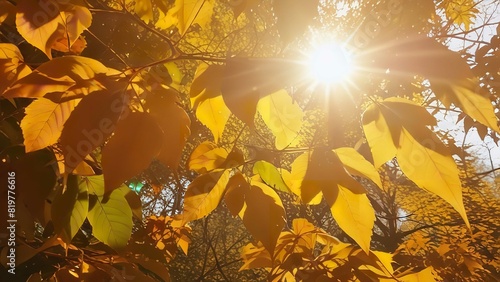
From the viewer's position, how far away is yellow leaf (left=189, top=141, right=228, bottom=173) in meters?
0.60

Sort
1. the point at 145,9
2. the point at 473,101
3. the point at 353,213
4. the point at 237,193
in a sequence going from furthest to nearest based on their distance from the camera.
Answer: the point at 145,9 < the point at 237,193 < the point at 353,213 < the point at 473,101

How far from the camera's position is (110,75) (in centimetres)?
41

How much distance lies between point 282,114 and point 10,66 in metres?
0.33

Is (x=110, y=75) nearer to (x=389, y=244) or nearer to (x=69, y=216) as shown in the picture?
(x=69, y=216)

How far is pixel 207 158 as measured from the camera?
23.9 inches

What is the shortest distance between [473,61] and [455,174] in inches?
80.7

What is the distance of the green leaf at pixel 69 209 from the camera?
0.55 meters

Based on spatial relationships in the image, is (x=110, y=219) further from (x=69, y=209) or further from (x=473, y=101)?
(x=473, y=101)

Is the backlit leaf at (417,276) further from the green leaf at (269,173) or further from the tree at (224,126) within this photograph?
the green leaf at (269,173)

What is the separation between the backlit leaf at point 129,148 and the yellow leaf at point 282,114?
18 centimetres

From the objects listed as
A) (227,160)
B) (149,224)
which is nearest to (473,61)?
(149,224)

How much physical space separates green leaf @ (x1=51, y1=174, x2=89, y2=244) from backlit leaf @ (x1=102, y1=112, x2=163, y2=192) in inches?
10.5

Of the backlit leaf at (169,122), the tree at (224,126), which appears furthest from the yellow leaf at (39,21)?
the backlit leaf at (169,122)

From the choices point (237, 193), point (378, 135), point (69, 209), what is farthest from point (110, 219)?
point (378, 135)
